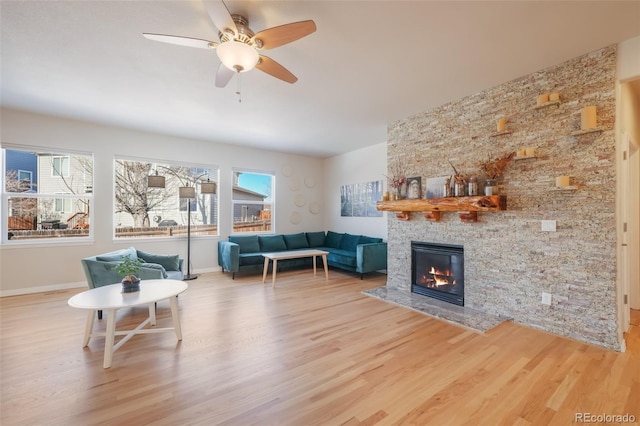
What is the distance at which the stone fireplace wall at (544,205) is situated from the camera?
253cm

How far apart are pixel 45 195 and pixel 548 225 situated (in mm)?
6912

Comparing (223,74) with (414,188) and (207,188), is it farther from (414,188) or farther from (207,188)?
(207,188)

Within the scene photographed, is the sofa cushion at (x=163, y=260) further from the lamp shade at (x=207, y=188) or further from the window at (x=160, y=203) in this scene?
the lamp shade at (x=207, y=188)

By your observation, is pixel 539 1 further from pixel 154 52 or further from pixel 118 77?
pixel 118 77

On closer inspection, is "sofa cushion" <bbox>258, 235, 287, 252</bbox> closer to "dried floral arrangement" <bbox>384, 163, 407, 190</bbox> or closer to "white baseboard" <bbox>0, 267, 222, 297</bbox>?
"dried floral arrangement" <bbox>384, 163, 407, 190</bbox>

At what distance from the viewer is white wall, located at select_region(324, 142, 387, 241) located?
19.0ft

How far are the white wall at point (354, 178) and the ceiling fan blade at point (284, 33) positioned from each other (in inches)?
156

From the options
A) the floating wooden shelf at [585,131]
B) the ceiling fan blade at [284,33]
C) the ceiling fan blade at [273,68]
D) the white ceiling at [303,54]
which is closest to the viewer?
the ceiling fan blade at [284,33]

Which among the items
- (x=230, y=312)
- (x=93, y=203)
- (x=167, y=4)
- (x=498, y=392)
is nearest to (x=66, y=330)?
(x=230, y=312)

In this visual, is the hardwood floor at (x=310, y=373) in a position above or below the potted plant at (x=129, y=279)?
below

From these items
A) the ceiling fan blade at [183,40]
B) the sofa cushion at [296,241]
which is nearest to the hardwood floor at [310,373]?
the ceiling fan blade at [183,40]

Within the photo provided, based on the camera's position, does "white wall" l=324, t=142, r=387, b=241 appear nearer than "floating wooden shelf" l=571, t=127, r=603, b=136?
No

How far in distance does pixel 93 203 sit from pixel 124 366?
3661 mm

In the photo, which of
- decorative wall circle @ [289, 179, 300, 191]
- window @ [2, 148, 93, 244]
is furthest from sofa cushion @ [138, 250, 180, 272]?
decorative wall circle @ [289, 179, 300, 191]
